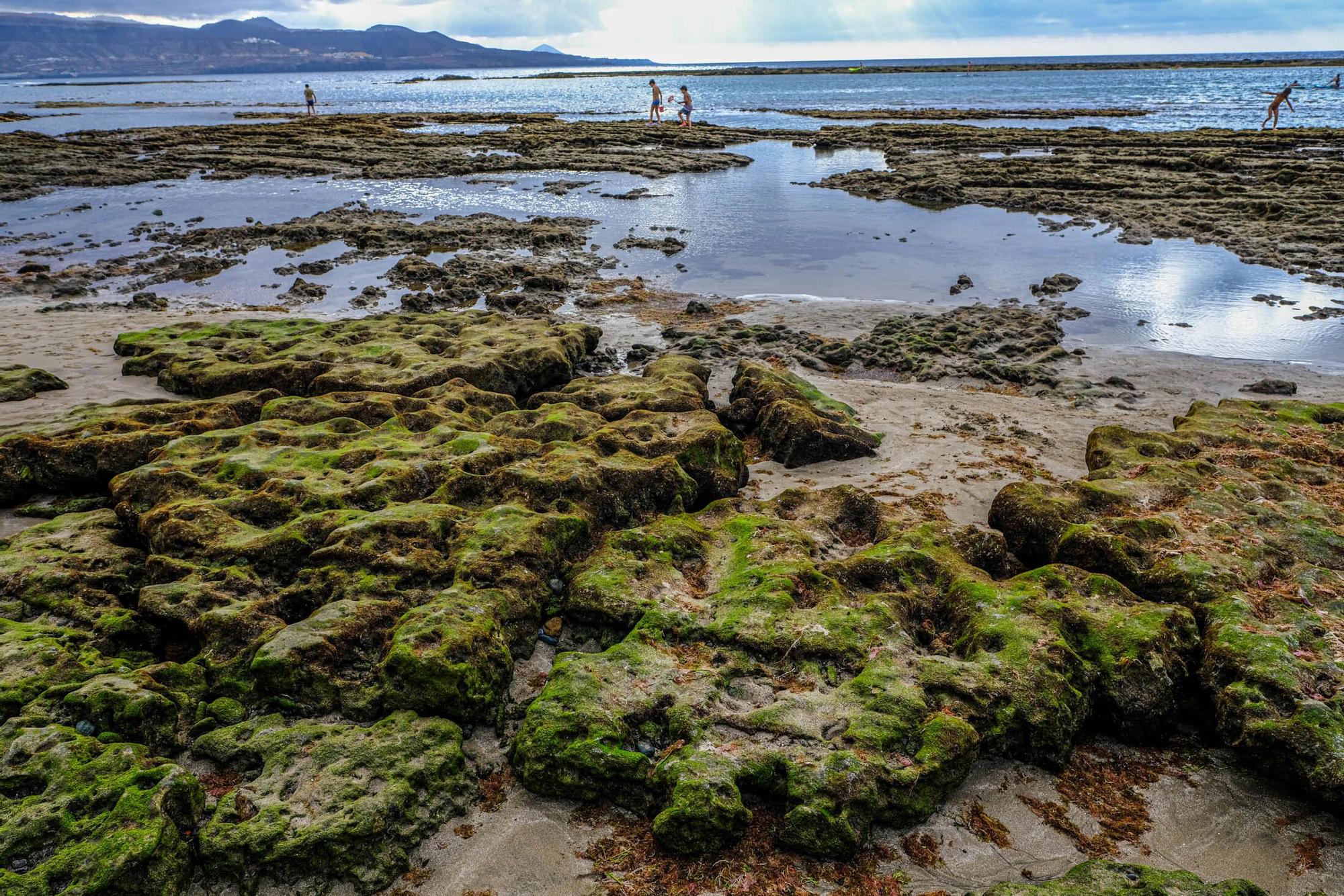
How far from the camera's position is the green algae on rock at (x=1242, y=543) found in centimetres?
531

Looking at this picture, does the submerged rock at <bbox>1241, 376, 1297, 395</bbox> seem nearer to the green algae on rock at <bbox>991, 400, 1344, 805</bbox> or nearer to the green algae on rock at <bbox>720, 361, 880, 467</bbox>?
the green algae on rock at <bbox>991, 400, 1344, 805</bbox>

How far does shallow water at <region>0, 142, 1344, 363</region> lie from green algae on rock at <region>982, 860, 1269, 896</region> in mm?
12585

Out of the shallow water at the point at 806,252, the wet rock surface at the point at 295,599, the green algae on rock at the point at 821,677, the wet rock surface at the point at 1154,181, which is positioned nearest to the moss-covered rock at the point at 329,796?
the wet rock surface at the point at 295,599

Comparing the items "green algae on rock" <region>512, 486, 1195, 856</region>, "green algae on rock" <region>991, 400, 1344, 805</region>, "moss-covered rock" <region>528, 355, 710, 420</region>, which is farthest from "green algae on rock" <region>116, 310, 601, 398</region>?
"green algae on rock" <region>991, 400, 1344, 805</region>

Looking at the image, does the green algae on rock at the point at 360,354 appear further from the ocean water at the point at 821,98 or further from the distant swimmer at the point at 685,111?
the ocean water at the point at 821,98

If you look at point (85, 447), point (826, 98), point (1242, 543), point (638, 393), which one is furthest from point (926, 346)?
point (826, 98)

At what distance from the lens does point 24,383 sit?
10766 millimetres

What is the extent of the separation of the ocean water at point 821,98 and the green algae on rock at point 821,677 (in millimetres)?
54913

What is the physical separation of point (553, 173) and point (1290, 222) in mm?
28905

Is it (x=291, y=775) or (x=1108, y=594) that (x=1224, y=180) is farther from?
(x=291, y=775)

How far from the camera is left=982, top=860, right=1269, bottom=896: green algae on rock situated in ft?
13.5

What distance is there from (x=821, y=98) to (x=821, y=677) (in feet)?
315

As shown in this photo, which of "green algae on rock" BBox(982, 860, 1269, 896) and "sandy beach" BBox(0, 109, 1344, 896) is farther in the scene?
"sandy beach" BBox(0, 109, 1344, 896)

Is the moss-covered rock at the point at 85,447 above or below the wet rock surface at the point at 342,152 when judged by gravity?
below
